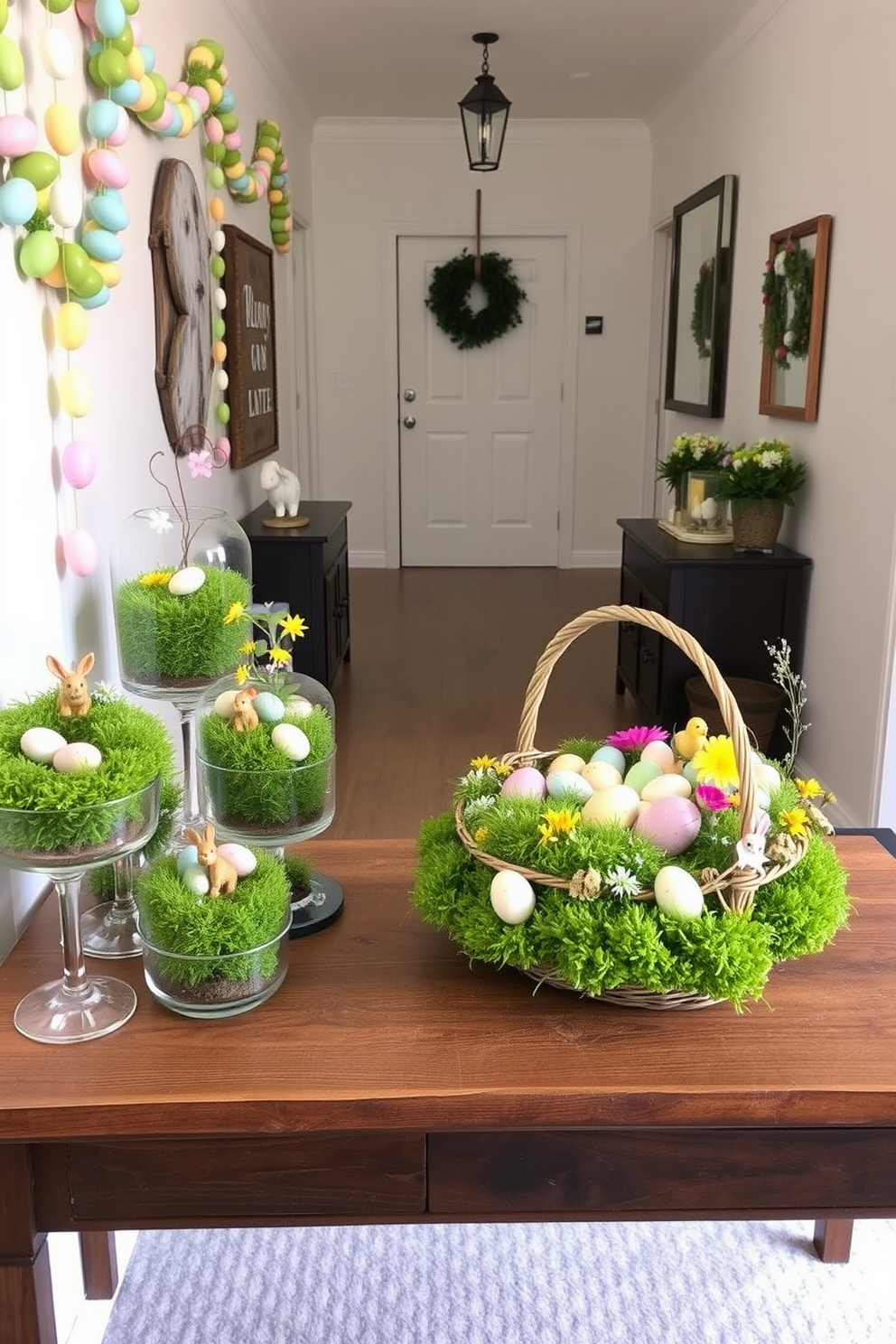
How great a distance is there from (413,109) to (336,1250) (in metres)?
5.91

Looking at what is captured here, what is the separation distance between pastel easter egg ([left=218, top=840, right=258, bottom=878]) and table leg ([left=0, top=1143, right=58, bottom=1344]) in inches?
12.2

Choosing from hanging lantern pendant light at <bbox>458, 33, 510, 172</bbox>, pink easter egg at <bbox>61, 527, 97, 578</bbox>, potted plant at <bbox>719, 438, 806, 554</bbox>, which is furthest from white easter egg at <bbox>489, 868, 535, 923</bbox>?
hanging lantern pendant light at <bbox>458, 33, 510, 172</bbox>

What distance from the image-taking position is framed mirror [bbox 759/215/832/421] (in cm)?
350

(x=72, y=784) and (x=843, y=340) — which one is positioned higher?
(x=843, y=340)

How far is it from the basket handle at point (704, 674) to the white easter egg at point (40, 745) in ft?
1.65

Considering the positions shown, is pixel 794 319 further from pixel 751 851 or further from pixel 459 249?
pixel 459 249

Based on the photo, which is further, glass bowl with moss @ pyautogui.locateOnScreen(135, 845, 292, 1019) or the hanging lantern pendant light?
the hanging lantern pendant light

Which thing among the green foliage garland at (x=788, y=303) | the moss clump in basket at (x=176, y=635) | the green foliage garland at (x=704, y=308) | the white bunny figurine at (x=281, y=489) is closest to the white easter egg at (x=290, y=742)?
the moss clump in basket at (x=176, y=635)

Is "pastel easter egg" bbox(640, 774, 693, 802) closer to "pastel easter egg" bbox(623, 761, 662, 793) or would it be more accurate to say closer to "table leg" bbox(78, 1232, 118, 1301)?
"pastel easter egg" bbox(623, 761, 662, 793)

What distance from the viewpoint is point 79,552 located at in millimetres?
1874

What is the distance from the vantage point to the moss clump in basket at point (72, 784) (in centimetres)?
108

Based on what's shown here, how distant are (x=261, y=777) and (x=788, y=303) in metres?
3.23

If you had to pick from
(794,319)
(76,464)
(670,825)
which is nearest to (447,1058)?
(670,825)

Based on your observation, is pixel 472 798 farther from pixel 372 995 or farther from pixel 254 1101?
pixel 254 1101
